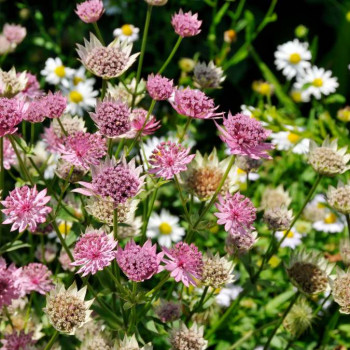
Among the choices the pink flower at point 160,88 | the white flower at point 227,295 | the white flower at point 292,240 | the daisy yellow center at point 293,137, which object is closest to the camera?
the pink flower at point 160,88

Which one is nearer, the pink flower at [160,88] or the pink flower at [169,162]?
the pink flower at [169,162]

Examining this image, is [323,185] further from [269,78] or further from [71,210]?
[71,210]

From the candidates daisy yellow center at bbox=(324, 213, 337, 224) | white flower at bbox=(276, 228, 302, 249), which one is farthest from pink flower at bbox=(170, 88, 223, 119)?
daisy yellow center at bbox=(324, 213, 337, 224)

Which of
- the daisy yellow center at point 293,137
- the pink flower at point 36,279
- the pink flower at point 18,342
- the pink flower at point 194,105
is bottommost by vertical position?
the pink flower at point 18,342

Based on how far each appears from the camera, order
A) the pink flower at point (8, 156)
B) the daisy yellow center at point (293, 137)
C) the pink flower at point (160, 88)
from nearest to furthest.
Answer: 1. the pink flower at point (160, 88)
2. the pink flower at point (8, 156)
3. the daisy yellow center at point (293, 137)

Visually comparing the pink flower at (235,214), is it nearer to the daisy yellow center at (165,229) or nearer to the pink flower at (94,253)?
the pink flower at (94,253)

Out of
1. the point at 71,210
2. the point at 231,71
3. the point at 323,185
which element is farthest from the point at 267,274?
the point at 231,71

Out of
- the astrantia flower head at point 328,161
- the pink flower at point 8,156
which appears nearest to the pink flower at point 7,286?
the pink flower at point 8,156

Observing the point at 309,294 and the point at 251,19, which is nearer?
the point at 309,294
